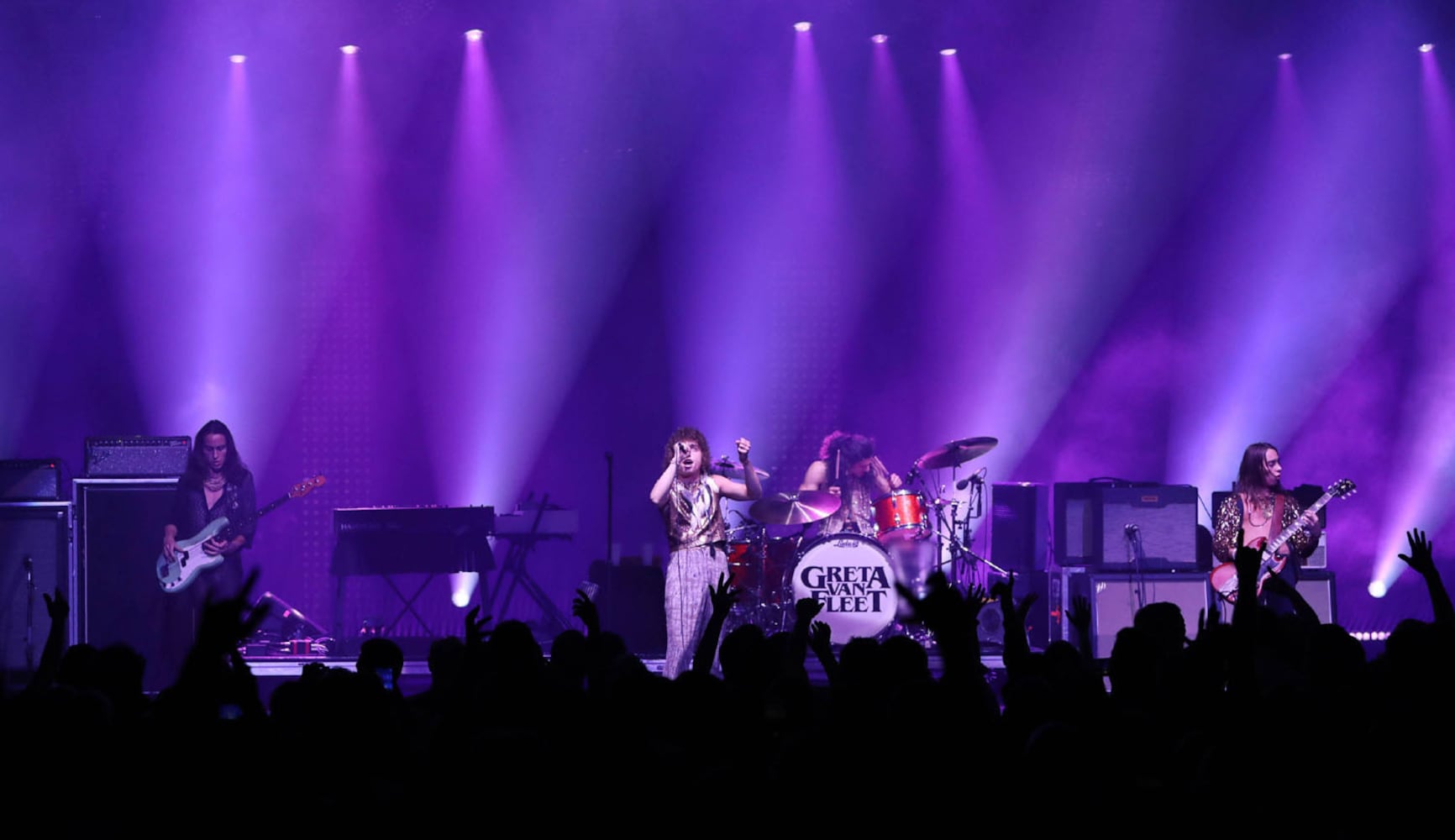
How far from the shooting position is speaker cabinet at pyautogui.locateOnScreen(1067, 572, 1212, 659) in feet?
35.0

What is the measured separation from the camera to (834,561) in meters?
10.4

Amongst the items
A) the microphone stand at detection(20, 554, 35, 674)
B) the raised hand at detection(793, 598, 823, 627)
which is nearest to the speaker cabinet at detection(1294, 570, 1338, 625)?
the raised hand at detection(793, 598, 823, 627)

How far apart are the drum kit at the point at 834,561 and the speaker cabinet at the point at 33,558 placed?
186 inches

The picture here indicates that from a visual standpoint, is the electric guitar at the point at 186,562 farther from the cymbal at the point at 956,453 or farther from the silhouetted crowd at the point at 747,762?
the silhouetted crowd at the point at 747,762

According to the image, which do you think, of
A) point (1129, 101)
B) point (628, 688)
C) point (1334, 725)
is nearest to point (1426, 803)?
point (1334, 725)

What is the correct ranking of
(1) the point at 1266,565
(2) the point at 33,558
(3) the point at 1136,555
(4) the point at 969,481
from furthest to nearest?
(4) the point at 969,481 < (3) the point at 1136,555 < (2) the point at 33,558 < (1) the point at 1266,565

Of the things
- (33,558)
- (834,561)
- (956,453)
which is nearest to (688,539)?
(834,561)

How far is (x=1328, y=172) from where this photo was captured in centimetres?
1328

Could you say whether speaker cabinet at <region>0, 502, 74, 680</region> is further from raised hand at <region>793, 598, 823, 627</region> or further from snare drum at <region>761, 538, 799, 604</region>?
raised hand at <region>793, 598, 823, 627</region>

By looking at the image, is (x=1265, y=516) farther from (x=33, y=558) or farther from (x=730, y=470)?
(x=33, y=558)

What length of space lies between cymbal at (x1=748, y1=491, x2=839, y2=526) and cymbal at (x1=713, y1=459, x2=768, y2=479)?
0.26 metres

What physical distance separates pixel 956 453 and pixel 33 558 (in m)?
6.84

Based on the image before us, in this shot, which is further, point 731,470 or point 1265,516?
point 731,470

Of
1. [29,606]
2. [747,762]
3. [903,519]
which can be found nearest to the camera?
[747,762]
